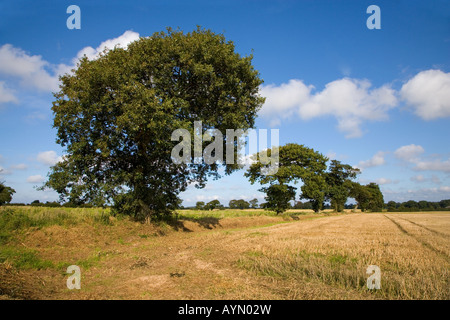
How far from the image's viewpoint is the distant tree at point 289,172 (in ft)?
127

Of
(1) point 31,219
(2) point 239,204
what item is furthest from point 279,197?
(2) point 239,204

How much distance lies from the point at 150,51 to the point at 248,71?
21.7ft

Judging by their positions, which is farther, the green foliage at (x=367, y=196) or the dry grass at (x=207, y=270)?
the green foliage at (x=367, y=196)

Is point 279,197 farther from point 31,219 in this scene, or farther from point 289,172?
point 31,219

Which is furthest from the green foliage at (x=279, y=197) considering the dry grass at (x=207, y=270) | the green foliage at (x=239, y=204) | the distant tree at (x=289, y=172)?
the green foliage at (x=239, y=204)

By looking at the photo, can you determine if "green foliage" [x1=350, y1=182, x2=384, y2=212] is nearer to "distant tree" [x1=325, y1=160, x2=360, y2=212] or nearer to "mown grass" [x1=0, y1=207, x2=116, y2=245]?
"distant tree" [x1=325, y1=160, x2=360, y2=212]

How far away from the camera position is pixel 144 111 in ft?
42.4

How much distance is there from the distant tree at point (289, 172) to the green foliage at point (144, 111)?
75.9 ft

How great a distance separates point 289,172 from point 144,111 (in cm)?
2956

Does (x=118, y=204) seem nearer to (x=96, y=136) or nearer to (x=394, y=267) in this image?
(x=96, y=136)

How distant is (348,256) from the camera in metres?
8.22

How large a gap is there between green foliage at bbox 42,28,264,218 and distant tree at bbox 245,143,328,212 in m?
23.1

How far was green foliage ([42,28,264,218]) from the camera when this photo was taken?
1338 centimetres

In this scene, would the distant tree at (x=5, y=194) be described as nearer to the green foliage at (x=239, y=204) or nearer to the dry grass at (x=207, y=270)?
the dry grass at (x=207, y=270)
